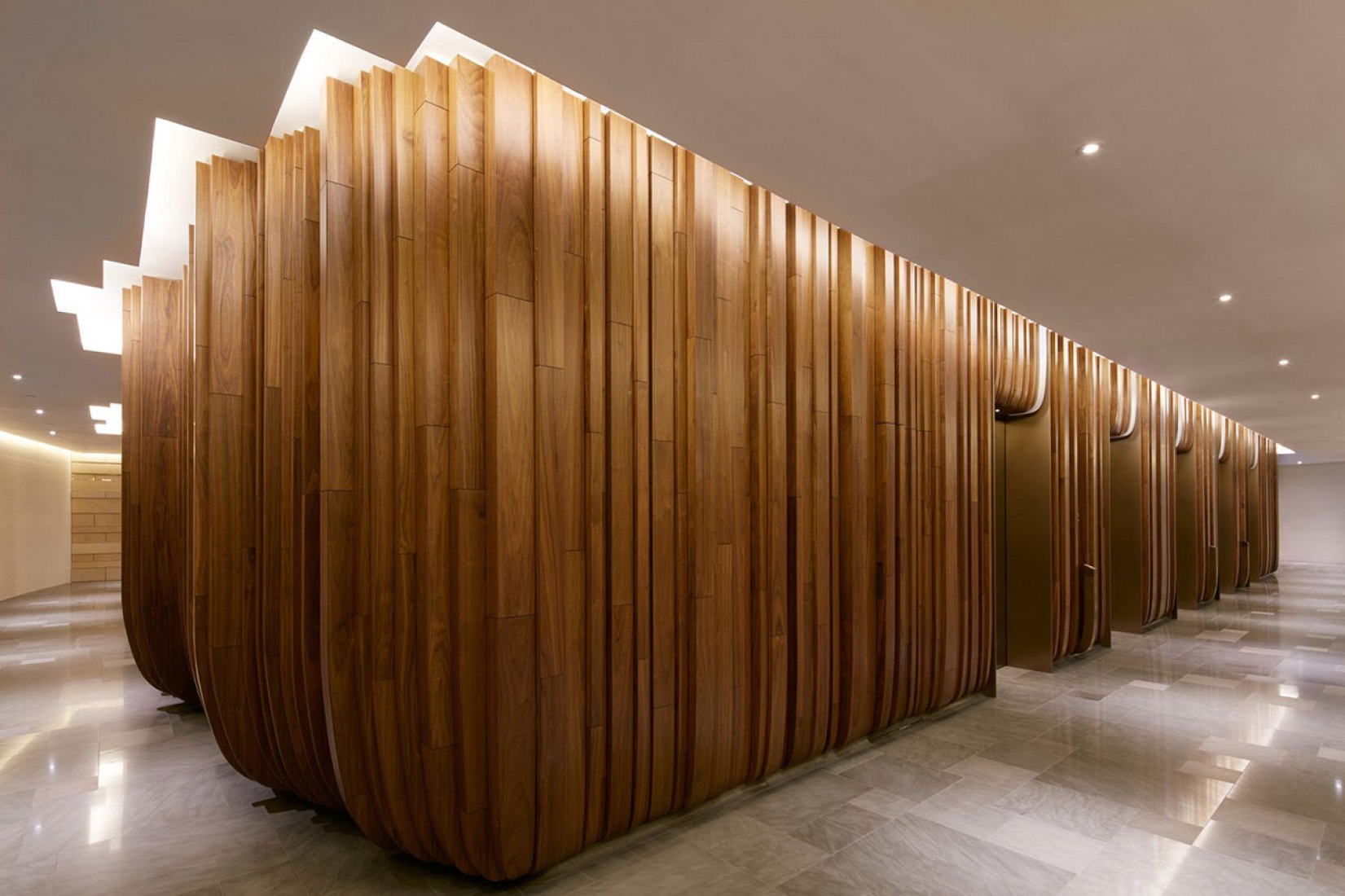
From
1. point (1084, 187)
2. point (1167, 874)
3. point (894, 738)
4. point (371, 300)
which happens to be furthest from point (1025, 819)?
point (371, 300)

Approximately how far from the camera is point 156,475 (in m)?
5.52

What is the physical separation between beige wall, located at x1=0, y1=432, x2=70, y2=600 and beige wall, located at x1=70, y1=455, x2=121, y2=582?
0.50ft

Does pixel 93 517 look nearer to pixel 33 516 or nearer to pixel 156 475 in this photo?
pixel 33 516

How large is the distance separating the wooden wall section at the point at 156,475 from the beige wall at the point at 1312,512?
26.2m

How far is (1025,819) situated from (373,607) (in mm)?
3236

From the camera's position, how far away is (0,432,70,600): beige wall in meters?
13.0

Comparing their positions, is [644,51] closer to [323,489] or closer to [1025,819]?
[323,489]

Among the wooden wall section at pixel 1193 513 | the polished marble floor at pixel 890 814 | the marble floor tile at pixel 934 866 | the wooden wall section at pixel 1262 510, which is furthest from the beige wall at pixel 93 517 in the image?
the wooden wall section at pixel 1262 510

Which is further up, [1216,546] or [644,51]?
[644,51]

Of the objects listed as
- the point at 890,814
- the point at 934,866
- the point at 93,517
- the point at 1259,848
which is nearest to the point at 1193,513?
the point at 1259,848

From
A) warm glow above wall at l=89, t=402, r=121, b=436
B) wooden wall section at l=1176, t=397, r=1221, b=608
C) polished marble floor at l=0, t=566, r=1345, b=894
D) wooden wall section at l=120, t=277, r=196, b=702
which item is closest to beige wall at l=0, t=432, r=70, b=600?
warm glow above wall at l=89, t=402, r=121, b=436

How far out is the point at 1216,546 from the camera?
11.8 metres

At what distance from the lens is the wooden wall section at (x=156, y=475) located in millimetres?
5305

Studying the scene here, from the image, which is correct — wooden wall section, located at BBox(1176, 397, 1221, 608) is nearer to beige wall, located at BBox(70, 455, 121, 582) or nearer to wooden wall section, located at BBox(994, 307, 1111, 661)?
wooden wall section, located at BBox(994, 307, 1111, 661)
